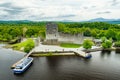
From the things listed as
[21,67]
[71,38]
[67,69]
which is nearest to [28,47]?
[21,67]

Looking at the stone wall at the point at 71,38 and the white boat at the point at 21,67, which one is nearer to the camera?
the white boat at the point at 21,67

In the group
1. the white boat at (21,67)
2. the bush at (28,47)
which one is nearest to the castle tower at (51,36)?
the bush at (28,47)

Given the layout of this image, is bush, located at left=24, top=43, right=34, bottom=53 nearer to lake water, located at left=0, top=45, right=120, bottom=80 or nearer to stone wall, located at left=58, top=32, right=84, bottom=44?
lake water, located at left=0, top=45, right=120, bottom=80

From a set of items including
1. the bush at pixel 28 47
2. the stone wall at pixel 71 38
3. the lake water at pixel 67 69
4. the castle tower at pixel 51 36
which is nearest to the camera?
the lake water at pixel 67 69

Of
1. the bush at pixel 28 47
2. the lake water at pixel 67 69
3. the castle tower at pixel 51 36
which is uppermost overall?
the castle tower at pixel 51 36

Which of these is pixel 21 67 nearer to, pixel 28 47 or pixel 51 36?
pixel 28 47

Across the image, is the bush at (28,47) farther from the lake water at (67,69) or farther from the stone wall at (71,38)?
the stone wall at (71,38)

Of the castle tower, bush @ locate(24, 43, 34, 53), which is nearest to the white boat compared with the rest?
bush @ locate(24, 43, 34, 53)

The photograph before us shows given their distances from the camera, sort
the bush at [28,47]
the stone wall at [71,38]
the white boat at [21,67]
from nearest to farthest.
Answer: the white boat at [21,67]
the bush at [28,47]
the stone wall at [71,38]

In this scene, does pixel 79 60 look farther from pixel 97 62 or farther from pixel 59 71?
pixel 59 71
